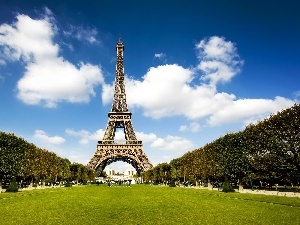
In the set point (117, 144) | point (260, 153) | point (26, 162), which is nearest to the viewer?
point (260, 153)

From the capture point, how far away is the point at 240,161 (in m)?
47.4

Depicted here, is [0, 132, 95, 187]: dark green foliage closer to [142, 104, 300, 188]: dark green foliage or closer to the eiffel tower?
the eiffel tower

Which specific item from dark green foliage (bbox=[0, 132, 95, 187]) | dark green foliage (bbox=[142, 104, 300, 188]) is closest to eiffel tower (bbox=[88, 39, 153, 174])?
dark green foliage (bbox=[0, 132, 95, 187])

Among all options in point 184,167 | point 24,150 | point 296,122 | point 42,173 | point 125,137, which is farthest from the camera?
point 125,137

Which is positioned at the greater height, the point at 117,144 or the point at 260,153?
the point at 117,144

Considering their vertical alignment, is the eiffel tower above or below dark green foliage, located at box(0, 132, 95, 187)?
above

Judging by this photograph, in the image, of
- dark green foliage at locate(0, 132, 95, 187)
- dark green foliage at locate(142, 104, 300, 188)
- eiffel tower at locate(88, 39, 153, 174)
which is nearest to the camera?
dark green foliage at locate(142, 104, 300, 188)

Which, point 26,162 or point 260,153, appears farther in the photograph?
point 26,162

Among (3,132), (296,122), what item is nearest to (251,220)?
(296,122)

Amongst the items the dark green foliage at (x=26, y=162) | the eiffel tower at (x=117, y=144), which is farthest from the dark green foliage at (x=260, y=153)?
the eiffel tower at (x=117, y=144)

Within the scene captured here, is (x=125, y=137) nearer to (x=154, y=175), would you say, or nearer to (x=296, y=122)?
(x=154, y=175)

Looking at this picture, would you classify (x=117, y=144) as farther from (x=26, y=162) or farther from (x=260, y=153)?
(x=260, y=153)

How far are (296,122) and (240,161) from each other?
10.9 m

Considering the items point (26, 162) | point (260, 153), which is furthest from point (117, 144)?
point (260, 153)
